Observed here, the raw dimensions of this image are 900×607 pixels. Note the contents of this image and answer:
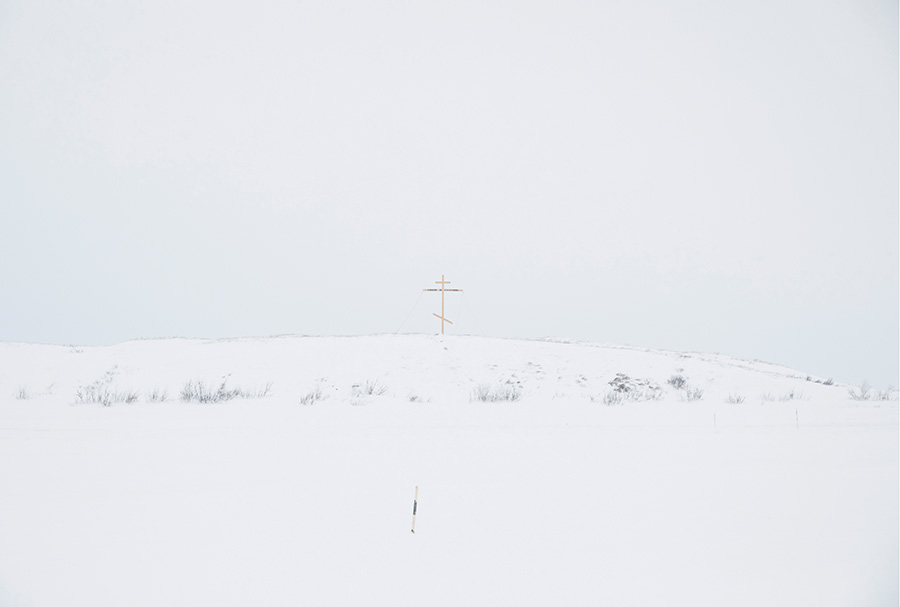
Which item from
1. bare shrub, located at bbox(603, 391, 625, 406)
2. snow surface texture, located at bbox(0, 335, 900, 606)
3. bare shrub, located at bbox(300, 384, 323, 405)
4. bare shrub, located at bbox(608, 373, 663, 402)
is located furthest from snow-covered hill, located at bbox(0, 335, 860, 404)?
snow surface texture, located at bbox(0, 335, 900, 606)

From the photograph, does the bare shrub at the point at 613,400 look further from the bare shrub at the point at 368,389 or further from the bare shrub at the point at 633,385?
the bare shrub at the point at 368,389

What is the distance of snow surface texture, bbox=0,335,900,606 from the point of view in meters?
3.51

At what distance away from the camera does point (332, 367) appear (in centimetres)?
1859

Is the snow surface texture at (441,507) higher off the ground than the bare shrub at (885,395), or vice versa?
the bare shrub at (885,395)

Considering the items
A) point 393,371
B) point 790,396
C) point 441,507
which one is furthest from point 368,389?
point 790,396

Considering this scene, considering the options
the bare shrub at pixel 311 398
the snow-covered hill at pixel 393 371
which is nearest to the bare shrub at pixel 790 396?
the snow-covered hill at pixel 393 371

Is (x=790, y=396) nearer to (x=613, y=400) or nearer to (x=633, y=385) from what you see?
(x=633, y=385)

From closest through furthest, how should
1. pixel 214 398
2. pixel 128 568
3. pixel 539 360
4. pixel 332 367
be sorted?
pixel 128 568
pixel 214 398
pixel 332 367
pixel 539 360

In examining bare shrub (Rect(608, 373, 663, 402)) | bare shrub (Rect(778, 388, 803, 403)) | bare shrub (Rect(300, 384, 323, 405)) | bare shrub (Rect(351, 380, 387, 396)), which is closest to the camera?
bare shrub (Rect(300, 384, 323, 405))

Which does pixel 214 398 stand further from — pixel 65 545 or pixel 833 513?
pixel 833 513

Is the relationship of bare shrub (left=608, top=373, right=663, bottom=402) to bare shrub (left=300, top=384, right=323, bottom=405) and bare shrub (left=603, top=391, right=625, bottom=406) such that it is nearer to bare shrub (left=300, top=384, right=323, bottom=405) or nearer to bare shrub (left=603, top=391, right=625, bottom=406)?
bare shrub (left=603, top=391, right=625, bottom=406)

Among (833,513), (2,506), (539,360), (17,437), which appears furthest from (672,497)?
(539,360)

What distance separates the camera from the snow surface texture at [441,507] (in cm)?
351

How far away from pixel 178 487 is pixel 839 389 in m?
20.4
